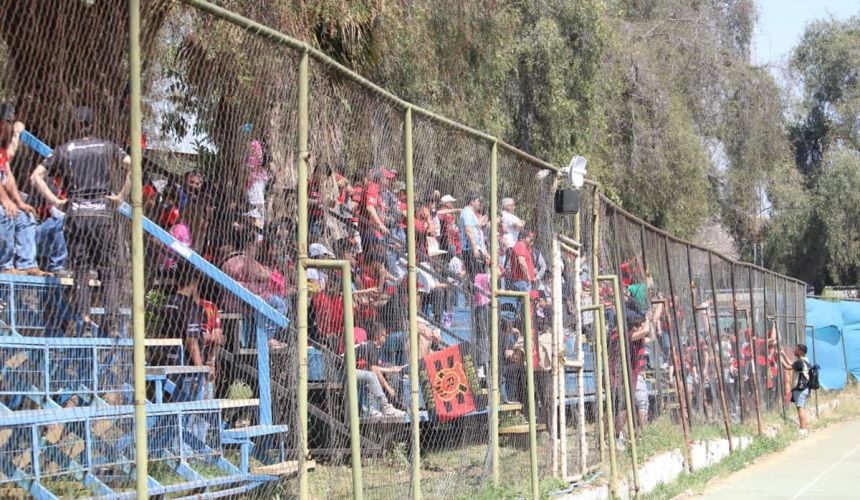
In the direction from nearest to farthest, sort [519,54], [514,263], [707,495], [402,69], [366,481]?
[366,481] < [514,263] < [707,495] < [402,69] < [519,54]

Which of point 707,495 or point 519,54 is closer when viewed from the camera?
point 707,495

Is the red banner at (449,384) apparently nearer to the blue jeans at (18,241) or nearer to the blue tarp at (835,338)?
the blue jeans at (18,241)

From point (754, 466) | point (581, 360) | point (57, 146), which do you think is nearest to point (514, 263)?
point (581, 360)

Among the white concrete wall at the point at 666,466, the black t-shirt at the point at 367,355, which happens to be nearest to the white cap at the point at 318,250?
the black t-shirt at the point at 367,355

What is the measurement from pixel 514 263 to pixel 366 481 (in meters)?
2.98

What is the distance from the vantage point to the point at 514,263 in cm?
912

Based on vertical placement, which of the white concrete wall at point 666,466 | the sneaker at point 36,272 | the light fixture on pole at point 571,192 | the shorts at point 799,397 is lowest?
the white concrete wall at point 666,466

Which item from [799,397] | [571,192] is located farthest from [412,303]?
[799,397]

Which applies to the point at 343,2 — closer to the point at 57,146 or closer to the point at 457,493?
the point at 457,493

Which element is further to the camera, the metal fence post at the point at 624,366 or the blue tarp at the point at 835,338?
the blue tarp at the point at 835,338

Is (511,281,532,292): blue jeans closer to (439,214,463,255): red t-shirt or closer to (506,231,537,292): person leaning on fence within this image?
(506,231,537,292): person leaning on fence

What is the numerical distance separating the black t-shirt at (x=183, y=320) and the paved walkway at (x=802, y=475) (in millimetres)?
8167

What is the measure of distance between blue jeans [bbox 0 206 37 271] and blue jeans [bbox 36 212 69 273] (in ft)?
0.12

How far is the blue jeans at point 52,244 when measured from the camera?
428 cm
